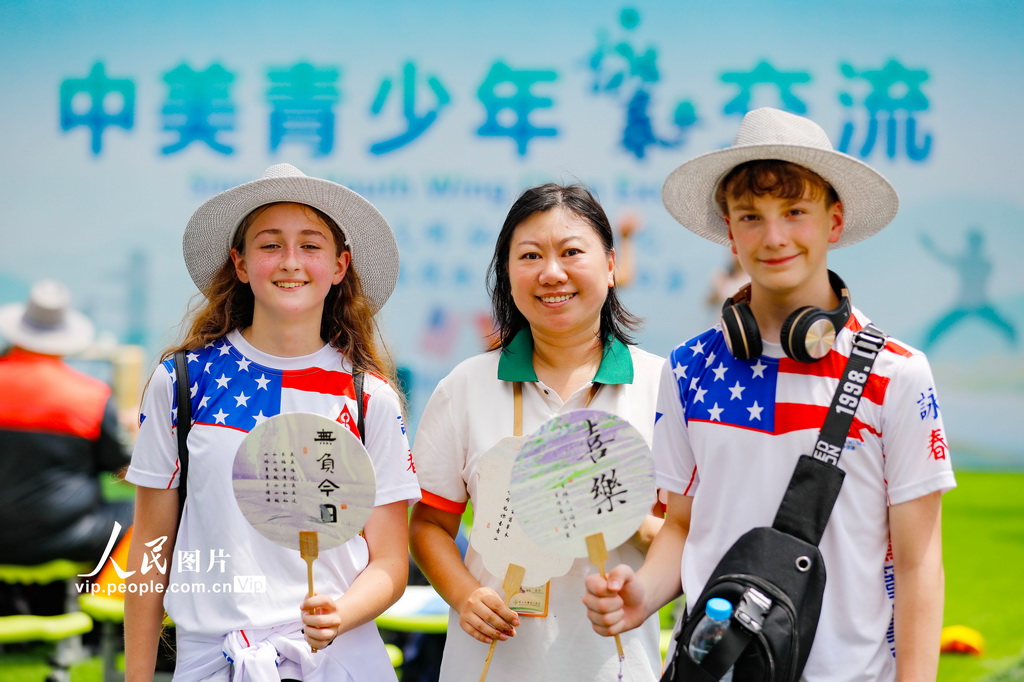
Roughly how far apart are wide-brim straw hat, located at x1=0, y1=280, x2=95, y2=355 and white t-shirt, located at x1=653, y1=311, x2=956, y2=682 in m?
3.51

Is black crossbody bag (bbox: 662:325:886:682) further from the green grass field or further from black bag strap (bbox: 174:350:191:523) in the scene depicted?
the green grass field

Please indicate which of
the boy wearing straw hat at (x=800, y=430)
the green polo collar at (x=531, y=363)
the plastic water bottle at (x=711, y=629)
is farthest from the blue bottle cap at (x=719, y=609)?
the green polo collar at (x=531, y=363)

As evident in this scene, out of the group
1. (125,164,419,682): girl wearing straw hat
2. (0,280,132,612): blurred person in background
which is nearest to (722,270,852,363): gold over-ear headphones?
(125,164,419,682): girl wearing straw hat

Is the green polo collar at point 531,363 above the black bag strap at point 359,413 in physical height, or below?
above

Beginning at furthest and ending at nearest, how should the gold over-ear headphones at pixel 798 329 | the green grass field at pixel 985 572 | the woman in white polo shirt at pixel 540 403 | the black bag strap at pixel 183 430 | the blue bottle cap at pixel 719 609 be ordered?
the green grass field at pixel 985 572, the woman in white polo shirt at pixel 540 403, the black bag strap at pixel 183 430, the gold over-ear headphones at pixel 798 329, the blue bottle cap at pixel 719 609

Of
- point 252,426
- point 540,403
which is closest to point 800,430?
point 540,403

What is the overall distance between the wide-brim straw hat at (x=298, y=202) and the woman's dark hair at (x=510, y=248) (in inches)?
11.5

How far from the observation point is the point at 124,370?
4.65 metres

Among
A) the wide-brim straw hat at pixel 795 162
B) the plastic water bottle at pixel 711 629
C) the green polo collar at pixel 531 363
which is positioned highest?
the wide-brim straw hat at pixel 795 162

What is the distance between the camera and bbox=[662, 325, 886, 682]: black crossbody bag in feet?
5.93

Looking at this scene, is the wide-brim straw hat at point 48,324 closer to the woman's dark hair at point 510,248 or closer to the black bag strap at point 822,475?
the woman's dark hair at point 510,248

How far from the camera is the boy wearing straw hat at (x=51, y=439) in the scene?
457cm

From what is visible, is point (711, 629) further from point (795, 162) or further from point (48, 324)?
point (48, 324)

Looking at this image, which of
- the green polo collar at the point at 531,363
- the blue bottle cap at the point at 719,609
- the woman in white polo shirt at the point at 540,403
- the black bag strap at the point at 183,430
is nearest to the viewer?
the blue bottle cap at the point at 719,609
